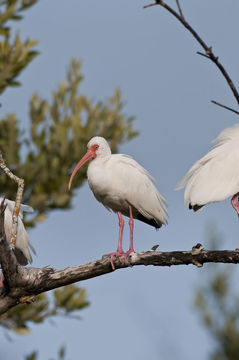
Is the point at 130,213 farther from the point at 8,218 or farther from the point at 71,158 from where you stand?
the point at 71,158

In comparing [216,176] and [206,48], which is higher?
[206,48]

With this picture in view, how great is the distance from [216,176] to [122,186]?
3.55 feet

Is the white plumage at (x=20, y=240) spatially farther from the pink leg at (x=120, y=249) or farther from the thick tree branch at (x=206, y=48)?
the thick tree branch at (x=206, y=48)

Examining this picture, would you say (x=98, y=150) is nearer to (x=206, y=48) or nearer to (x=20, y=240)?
(x=20, y=240)

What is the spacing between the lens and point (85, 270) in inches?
254

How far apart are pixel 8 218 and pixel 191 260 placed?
378cm

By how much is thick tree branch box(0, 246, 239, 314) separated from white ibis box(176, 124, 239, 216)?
145 cm

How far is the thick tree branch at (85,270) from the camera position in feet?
20.5

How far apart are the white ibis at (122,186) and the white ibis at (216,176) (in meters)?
0.66

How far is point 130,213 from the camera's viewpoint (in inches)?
344

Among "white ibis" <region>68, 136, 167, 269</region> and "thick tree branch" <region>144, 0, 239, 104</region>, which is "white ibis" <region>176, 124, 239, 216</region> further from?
"thick tree branch" <region>144, 0, 239, 104</region>

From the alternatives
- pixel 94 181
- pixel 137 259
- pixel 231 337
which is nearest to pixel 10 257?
pixel 137 259

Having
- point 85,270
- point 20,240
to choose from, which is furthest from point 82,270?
point 20,240

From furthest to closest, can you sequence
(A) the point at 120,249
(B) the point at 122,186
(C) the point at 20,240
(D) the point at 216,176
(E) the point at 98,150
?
(C) the point at 20,240
(E) the point at 98,150
(B) the point at 122,186
(D) the point at 216,176
(A) the point at 120,249
